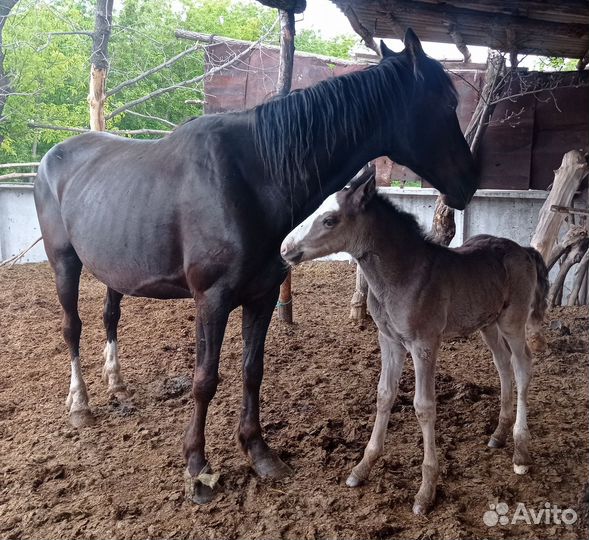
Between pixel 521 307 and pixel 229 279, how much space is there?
1689 millimetres

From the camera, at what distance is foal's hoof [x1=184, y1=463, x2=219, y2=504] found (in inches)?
104

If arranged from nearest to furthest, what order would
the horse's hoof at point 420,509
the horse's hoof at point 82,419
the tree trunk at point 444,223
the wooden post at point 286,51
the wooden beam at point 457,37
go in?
the horse's hoof at point 420,509 < the horse's hoof at point 82,419 < the wooden beam at point 457,37 < the wooden post at point 286,51 < the tree trunk at point 444,223

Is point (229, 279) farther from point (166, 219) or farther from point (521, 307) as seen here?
point (521, 307)

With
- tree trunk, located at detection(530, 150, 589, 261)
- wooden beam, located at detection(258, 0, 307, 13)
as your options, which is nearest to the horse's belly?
wooden beam, located at detection(258, 0, 307, 13)

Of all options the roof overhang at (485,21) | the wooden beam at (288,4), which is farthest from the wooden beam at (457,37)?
the wooden beam at (288,4)

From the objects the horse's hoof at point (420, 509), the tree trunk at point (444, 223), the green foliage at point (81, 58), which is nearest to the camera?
the horse's hoof at point (420, 509)

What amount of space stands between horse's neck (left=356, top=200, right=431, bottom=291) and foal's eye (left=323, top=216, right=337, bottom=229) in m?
0.16

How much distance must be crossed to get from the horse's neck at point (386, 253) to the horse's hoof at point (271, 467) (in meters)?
1.17

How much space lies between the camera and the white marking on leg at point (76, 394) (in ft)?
12.1

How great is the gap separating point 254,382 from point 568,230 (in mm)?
4788

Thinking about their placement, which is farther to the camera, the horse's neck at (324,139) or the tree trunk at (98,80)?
the tree trunk at (98,80)

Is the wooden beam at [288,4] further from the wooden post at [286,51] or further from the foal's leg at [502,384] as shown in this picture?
the foal's leg at [502,384]

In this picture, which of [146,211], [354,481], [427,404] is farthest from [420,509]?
[146,211]

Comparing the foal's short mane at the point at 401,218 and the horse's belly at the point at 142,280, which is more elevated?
the foal's short mane at the point at 401,218
